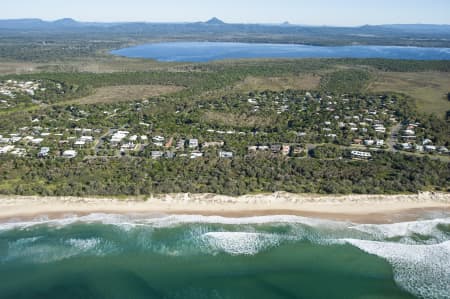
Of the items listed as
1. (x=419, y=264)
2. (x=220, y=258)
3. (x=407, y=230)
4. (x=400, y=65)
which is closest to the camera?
(x=419, y=264)

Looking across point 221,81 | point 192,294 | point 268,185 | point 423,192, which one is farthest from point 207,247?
point 221,81

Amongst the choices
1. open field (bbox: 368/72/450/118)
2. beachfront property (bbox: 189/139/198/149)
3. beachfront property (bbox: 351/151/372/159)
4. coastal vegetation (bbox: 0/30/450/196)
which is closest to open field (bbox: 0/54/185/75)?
coastal vegetation (bbox: 0/30/450/196)

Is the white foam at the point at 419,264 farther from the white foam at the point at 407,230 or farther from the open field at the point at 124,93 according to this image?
the open field at the point at 124,93

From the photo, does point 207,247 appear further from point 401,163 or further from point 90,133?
point 90,133

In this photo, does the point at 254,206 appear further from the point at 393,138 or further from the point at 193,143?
the point at 393,138

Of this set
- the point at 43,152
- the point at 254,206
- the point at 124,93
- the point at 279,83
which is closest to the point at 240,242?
the point at 254,206
